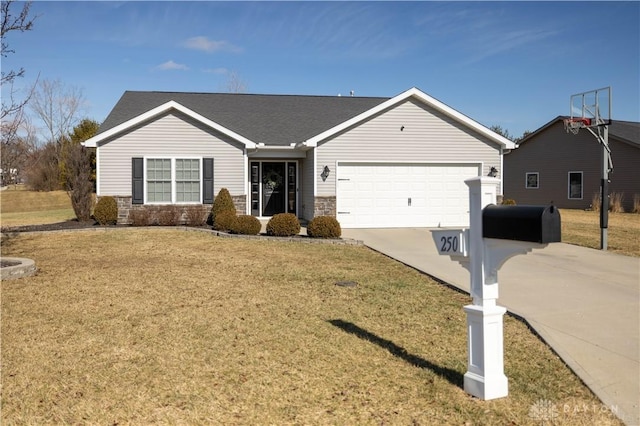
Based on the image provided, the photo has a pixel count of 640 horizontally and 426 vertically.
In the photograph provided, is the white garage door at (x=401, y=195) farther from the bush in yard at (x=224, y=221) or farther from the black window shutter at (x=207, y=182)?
the black window shutter at (x=207, y=182)

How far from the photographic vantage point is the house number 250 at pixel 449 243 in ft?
12.8

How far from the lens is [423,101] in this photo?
56.1 ft

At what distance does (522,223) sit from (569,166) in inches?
1145

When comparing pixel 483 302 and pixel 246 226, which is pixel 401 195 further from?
pixel 483 302

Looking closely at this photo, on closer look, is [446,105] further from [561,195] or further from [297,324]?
[561,195]

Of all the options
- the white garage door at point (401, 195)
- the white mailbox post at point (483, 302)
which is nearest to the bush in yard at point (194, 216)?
the white garage door at point (401, 195)

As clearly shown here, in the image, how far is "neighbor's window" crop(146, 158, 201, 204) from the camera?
16.3 m

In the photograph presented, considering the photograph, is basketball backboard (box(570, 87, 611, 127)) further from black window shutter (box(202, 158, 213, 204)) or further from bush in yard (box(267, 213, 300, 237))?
black window shutter (box(202, 158, 213, 204))

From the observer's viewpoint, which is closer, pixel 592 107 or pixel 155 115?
pixel 592 107

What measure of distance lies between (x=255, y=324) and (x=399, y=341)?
166 cm

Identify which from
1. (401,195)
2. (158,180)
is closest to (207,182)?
(158,180)

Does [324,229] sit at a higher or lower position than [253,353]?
higher

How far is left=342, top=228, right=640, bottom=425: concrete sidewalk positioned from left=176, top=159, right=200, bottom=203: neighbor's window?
6.82 metres

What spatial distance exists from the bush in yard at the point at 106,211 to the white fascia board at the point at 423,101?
20.9ft
